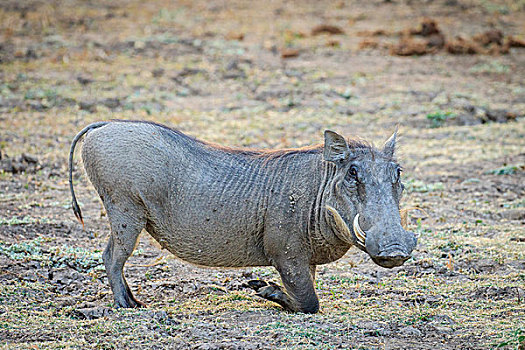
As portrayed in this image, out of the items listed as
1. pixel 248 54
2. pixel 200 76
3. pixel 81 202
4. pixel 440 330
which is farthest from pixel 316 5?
pixel 440 330

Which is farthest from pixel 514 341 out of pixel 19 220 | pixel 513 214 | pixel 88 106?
pixel 88 106

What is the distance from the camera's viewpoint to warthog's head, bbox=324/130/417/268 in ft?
12.9

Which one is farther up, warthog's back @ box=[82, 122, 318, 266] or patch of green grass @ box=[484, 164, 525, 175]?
warthog's back @ box=[82, 122, 318, 266]

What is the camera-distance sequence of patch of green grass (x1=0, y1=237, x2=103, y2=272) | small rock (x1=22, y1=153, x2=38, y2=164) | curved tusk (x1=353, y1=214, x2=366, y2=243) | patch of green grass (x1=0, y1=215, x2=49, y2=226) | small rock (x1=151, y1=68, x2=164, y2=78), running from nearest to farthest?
1. curved tusk (x1=353, y1=214, x2=366, y2=243)
2. patch of green grass (x1=0, y1=237, x2=103, y2=272)
3. patch of green grass (x1=0, y1=215, x2=49, y2=226)
4. small rock (x1=22, y1=153, x2=38, y2=164)
5. small rock (x1=151, y1=68, x2=164, y2=78)

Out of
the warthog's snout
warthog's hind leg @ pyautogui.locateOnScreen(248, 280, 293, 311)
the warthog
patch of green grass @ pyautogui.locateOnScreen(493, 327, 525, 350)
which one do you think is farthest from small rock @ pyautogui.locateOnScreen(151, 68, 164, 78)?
patch of green grass @ pyautogui.locateOnScreen(493, 327, 525, 350)

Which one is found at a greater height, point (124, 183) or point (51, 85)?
point (124, 183)

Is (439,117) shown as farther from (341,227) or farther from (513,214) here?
(341,227)

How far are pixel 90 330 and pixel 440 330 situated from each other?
202 cm

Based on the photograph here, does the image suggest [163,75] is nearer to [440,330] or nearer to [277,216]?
[277,216]

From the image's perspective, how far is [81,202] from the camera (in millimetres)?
6801

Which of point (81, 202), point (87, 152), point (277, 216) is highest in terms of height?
point (87, 152)

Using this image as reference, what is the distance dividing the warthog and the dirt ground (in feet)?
1.06

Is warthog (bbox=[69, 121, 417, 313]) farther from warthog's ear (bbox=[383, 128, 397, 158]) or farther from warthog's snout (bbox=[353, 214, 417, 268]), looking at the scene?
warthog's snout (bbox=[353, 214, 417, 268])

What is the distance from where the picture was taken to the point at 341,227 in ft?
14.2
